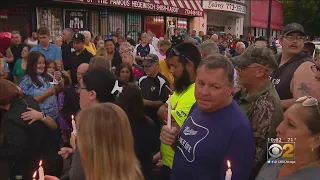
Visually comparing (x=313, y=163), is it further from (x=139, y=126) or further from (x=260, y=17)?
(x=260, y=17)

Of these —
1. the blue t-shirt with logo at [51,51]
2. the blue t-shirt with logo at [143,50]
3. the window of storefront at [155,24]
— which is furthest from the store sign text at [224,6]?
the blue t-shirt with logo at [51,51]

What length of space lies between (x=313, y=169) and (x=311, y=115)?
0.98 feet

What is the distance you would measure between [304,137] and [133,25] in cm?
1591

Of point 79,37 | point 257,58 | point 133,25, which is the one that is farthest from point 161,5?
point 257,58

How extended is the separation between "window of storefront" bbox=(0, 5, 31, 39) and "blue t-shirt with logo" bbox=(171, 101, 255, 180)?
1111 centimetres

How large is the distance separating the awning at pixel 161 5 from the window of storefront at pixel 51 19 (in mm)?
1557

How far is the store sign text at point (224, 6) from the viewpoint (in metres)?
26.7

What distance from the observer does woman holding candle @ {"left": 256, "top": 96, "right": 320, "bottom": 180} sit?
6.41ft

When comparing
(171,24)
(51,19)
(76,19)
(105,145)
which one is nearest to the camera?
(105,145)

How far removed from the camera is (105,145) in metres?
1.96

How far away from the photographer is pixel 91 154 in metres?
1.97

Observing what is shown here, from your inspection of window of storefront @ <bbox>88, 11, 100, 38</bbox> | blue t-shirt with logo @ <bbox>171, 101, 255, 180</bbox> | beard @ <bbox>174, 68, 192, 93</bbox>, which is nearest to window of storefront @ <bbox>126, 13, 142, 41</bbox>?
window of storefront @ <bbox>88, 11, 100, 38</bbox>

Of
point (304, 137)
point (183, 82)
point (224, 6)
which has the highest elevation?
point (224, 6)

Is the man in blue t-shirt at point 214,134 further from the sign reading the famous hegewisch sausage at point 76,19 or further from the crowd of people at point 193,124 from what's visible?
the sign reading the famous hegewisch sausage at point 76,19
